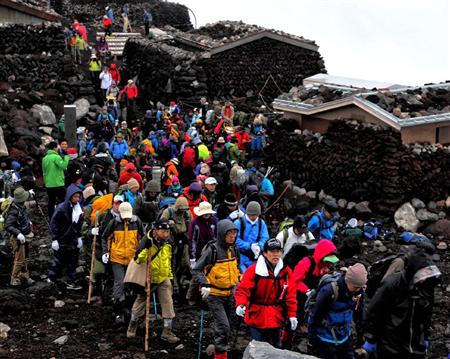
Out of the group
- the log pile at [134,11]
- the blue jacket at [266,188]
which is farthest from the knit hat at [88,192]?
the log pile at [134,11]

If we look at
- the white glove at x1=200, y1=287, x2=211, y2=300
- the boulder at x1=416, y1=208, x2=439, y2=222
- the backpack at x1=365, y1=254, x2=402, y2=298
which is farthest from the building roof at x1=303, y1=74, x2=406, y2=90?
the backpack at x1=365, y1=254, x2=402, y2=298

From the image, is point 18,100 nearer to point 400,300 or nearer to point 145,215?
point 145,215

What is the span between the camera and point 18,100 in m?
23.5

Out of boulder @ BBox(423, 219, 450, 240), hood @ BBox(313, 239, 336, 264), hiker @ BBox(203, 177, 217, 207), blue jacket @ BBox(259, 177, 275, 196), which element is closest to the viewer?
hood @ BBox(313, 239, 336, 264)

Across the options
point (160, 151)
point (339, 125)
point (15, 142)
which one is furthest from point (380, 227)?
point (15, 142)

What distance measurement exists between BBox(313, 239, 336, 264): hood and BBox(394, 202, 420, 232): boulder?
6983 mm

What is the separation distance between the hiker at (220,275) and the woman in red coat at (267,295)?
0.68m

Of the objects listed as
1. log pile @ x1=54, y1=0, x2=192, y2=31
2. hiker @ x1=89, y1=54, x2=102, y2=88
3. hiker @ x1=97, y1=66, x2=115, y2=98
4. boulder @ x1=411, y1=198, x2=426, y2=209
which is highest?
log pile @ x1=54, y1=0, x2=192, y2=31

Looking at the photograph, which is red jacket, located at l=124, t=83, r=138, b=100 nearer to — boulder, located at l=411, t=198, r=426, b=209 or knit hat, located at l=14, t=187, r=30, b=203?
boulder, located at l=411, t=198, r=426, b=209

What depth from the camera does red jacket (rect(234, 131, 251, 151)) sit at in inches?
752

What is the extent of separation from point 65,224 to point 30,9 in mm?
20230

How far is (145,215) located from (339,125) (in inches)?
255

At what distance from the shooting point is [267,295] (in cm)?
818

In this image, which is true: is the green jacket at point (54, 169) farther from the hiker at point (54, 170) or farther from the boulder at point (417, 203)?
the boulder at point (417, 203)
